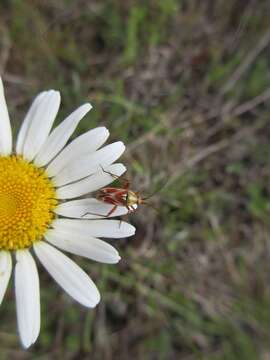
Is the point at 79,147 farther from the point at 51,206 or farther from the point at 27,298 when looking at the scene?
the point at 27,298

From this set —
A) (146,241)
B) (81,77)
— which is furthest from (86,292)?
(81,77)

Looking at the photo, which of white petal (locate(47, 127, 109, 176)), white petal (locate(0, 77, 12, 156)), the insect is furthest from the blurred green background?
the insect

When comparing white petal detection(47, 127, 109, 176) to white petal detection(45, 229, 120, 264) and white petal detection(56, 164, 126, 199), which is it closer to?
white petal detection(56, 164, 126, 199)

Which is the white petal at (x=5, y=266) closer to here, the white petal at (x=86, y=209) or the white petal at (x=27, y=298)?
the white petal at (x=27, y=298)

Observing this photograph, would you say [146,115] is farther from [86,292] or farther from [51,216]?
[86,292]

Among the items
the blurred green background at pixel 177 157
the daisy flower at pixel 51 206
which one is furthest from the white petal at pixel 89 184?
the blurred green background at pixel 177 157

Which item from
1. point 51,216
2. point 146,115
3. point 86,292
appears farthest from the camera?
point 146,115
